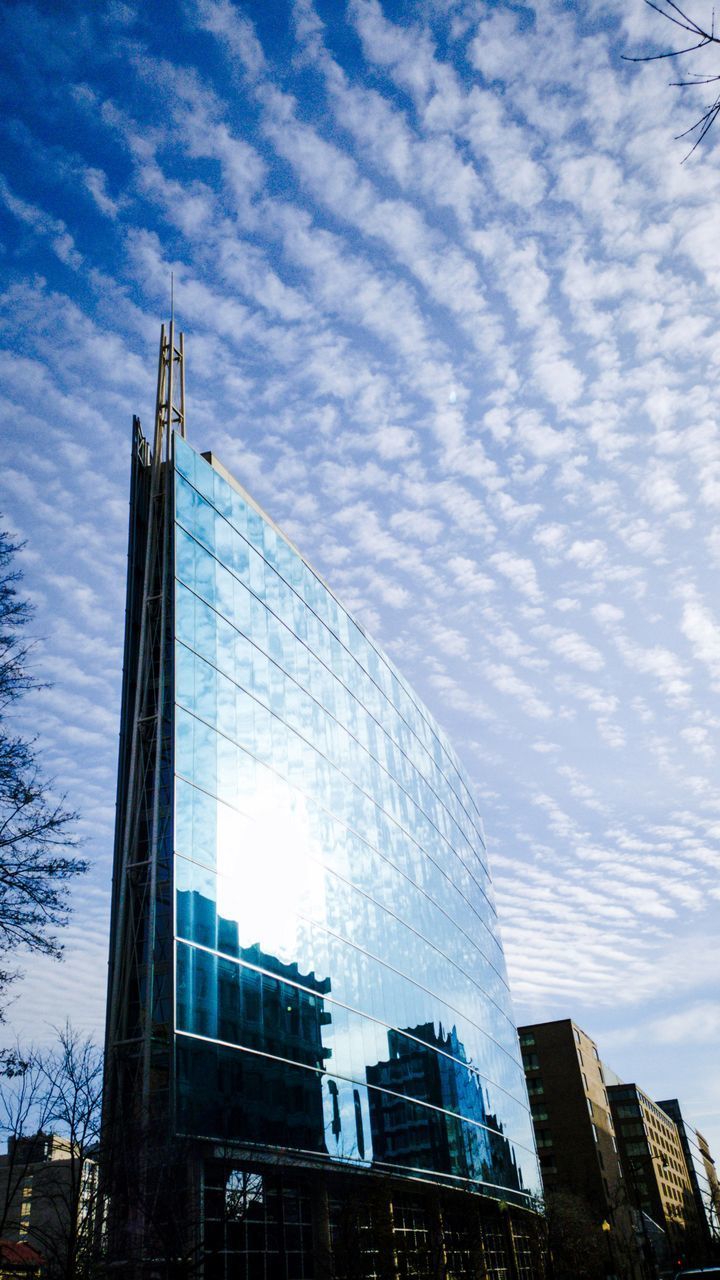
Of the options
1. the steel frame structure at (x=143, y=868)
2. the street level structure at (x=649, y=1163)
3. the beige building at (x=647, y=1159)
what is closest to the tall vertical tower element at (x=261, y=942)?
the steel frame structure at (x=143, y=868)

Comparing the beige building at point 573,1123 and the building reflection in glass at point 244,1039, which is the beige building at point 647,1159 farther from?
the building reflection in glass at point 244,1039

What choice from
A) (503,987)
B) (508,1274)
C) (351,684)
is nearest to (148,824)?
(351,684)

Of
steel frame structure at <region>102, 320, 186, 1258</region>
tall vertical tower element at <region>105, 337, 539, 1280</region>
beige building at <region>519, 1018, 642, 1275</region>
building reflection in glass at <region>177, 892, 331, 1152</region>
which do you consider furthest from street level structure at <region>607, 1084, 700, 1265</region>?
steel frame structure at <region>102, 320, 186, 1258</region>

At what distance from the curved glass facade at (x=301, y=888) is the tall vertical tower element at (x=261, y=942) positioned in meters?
0.12

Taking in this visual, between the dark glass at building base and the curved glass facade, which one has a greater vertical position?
the curved glass facade

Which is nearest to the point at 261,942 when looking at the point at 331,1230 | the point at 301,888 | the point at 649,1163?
the point at 301,888

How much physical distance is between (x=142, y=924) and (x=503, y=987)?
56660 mm

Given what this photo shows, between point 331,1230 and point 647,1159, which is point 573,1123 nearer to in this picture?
point 647,1159

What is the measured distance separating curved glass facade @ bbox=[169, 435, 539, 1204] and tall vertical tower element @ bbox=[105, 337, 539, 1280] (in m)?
0.12

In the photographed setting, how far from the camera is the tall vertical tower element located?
26.3m

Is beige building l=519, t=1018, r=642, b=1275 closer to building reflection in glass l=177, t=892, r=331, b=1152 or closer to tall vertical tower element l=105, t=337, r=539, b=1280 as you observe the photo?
tall vertical tower element l=105, t=337, r=539, b=1280

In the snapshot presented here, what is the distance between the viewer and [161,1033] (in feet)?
85.6

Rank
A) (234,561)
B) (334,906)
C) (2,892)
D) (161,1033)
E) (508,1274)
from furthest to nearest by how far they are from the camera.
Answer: (508,1274)
(334,906)
(234,561)
(161,1033)
(2,892)

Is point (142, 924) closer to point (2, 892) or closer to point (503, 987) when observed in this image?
point (2, 892)
